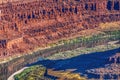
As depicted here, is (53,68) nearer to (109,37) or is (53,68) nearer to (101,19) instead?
(109,37)

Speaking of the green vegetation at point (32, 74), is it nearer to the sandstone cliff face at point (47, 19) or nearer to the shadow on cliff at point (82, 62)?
the shadow on cliff at point (82, 62)

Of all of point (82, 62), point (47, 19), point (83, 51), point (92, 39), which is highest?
point (47, 19)

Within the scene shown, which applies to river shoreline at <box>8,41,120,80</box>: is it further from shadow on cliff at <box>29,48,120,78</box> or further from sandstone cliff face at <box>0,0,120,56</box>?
sandstone cliff face at <box>0,0,120,56</box>

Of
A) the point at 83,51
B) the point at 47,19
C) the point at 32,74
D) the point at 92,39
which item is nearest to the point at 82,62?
the point at 83,51

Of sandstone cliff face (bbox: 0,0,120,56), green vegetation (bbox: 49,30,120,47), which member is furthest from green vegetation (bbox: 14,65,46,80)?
green vegetation (bbox: 49,30,120,47)

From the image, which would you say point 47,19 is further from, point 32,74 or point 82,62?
point 32,74
